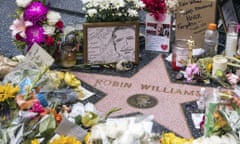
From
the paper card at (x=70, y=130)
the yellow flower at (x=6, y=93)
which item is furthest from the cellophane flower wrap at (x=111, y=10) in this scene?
the paper card at (x=70, y=130)

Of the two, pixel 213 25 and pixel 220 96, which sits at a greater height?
pixel 213 25

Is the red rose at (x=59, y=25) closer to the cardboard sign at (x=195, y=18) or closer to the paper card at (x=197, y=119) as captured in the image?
the cardboard sign at (x=195, y=18)

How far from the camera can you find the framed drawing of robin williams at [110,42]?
2.03m

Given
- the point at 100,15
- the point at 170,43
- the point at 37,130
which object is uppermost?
the point at 100,15

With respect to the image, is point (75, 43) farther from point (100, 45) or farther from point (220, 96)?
point (220, 96)

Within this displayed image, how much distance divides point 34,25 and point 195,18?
82 cm

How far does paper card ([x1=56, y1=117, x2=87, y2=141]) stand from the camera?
121 cm

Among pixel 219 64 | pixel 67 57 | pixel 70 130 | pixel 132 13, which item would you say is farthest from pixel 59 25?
pixel 70 130

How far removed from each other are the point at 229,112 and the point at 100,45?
3.21 ft

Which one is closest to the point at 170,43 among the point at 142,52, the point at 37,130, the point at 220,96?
the point at 142,52

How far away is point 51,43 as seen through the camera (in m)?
1.99

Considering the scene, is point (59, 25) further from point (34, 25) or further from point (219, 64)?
point (219, 64)

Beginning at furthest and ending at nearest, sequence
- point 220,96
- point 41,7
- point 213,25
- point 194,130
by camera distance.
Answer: point 213,25 < point 41,7 < point 194,130 < point 220,96

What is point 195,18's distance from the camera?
221cm
